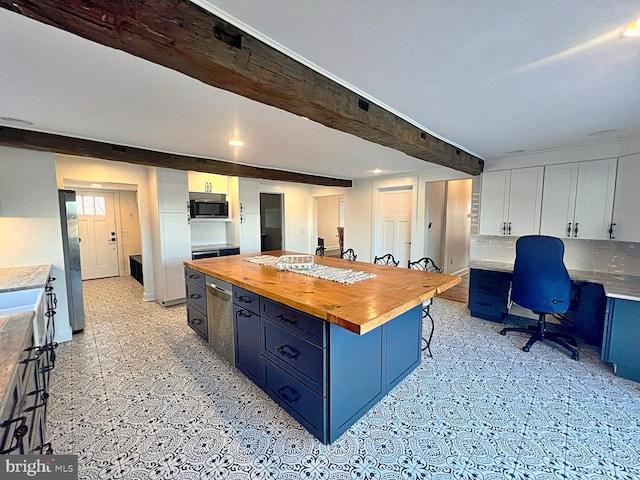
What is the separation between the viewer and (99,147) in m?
2.97

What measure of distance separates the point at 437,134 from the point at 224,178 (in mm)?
4062

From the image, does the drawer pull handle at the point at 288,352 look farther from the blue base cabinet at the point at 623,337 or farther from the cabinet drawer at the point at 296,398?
the blue base cabinet at the point at 623,337

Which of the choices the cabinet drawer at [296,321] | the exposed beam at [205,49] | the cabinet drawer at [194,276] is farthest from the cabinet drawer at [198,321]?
the exposed beam at [205,49]

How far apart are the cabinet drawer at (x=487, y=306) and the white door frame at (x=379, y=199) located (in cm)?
143

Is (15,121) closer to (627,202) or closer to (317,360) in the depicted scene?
(317,360)

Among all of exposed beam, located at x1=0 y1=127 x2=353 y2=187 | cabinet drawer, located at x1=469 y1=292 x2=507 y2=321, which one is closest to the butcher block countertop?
exposed beam, located at x1=0 y1=127 x2=353 y2=187

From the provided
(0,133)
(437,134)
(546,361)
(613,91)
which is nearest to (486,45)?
(613,91)

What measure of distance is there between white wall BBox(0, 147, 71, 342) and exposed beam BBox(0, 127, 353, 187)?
0.30 metres

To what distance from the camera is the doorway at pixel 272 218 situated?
6859mm

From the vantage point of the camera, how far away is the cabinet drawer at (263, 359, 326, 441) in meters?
1.74

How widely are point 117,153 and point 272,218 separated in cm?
400

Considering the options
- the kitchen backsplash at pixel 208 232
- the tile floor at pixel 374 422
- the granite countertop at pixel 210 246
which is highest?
the kitchen backsplash at pixel 208 232

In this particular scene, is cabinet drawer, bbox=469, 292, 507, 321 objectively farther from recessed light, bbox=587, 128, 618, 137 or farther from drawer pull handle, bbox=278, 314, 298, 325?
drawer pull handle, bbox=278, 314, 298, 325

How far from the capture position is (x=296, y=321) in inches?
72.2
